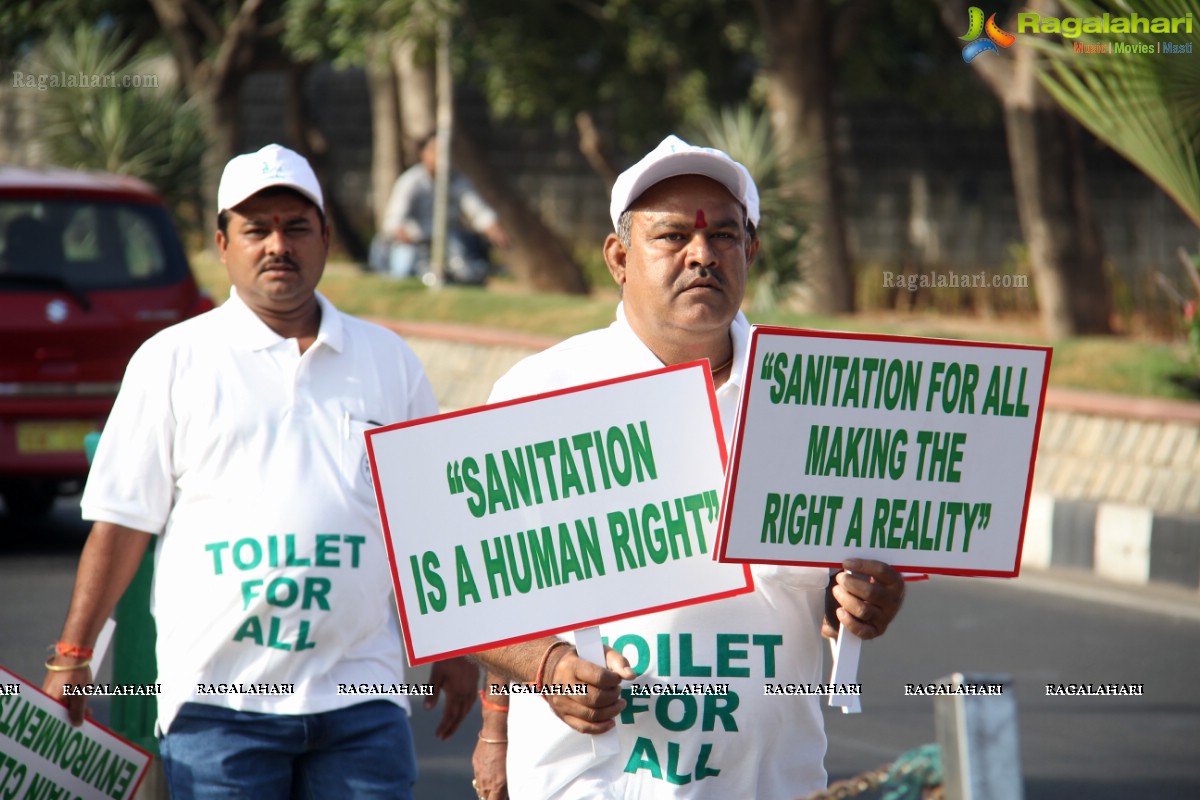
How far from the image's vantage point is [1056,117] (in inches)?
540

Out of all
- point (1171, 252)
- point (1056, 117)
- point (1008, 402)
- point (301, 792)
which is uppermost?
point (1171, 252)

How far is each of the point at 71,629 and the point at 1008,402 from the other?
194 centimetres

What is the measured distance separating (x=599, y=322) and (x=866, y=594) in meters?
10.4

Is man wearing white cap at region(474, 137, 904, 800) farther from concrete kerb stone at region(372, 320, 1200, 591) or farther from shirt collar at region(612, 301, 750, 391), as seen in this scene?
concrete kerb stone at region(372, 320, 1200, 591)

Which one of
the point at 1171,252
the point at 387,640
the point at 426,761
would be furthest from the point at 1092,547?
the point at 1171,252

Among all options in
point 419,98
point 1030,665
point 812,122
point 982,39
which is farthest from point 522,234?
point 1030,665

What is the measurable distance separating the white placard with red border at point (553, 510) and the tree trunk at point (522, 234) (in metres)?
15.5

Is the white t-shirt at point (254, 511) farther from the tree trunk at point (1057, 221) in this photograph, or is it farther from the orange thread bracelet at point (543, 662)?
the tree trunk at point (1057, 221)

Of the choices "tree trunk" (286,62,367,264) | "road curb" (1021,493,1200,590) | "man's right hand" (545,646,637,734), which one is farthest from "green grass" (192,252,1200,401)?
"man's right hand" (545,646,637,734)

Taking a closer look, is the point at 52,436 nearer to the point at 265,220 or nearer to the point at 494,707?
the point at 265,220

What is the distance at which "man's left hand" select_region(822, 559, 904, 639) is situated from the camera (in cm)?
255

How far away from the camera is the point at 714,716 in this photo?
2672 millimetres

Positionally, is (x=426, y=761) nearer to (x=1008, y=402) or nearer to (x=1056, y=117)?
(x=1008, y=402)

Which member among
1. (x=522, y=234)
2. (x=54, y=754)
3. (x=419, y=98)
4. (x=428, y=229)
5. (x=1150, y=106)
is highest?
(x=419, y=98)
